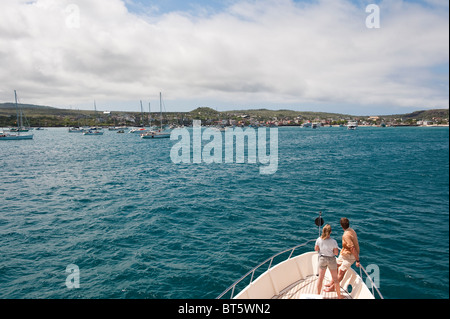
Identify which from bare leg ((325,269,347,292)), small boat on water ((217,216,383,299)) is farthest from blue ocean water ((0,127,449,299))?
bare leg ((325,269,347,292))

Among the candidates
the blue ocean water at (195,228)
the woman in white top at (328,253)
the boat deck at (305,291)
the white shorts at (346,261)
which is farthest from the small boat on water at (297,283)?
the blue ocean water at (195,228)

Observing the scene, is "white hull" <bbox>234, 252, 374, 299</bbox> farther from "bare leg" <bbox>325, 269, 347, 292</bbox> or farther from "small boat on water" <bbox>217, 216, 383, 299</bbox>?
"bare leg" <bbox>325, 269, 347, 292</bbox>

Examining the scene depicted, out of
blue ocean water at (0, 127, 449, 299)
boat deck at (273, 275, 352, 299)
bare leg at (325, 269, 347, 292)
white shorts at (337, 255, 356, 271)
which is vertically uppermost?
white shorts at (337, 255, 356, 271)

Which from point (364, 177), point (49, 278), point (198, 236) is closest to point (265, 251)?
point (198, 236)

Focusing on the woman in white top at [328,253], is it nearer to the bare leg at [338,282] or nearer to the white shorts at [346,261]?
the bare leg at [338,282]

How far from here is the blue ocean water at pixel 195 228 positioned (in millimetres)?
14844

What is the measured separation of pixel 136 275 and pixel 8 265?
8485mm

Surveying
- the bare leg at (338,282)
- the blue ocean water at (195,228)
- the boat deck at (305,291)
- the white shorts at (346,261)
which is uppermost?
the white shorts at (346,261)

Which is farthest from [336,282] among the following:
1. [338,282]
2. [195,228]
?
[195,228]

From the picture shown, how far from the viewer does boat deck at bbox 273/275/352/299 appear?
996 cm

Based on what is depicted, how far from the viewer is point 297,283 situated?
11391 mm

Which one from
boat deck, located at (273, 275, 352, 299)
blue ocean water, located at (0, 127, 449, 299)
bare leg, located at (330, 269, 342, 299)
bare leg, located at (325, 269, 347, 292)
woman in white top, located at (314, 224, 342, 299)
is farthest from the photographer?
blue ocean water, located at (0, 127, 449, 299)

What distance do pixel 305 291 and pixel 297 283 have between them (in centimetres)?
59

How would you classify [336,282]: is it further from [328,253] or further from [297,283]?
[297,283]
